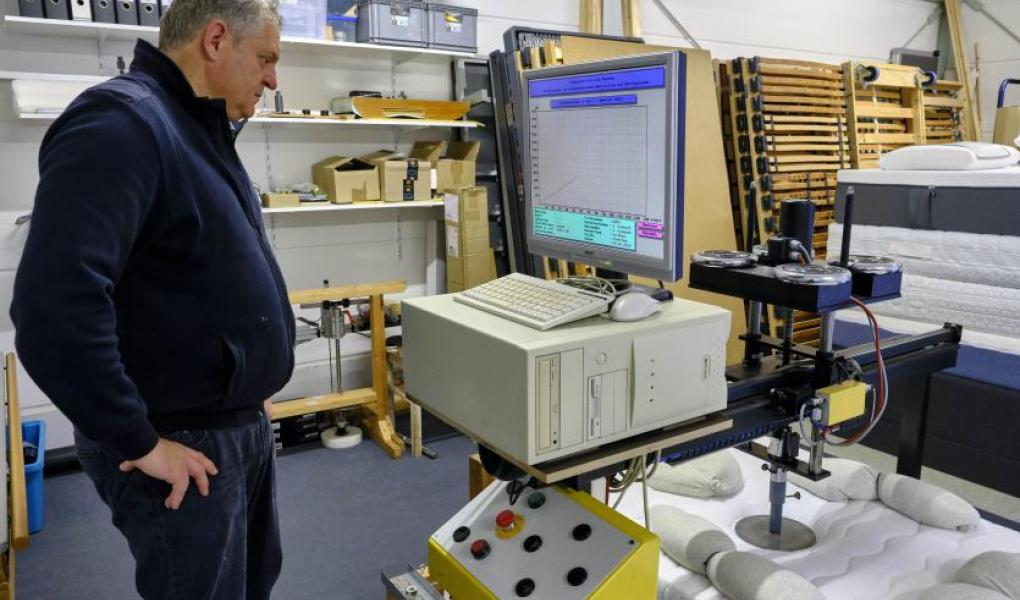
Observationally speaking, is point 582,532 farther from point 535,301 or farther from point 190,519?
point 190,519

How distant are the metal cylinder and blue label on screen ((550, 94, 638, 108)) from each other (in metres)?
0.62

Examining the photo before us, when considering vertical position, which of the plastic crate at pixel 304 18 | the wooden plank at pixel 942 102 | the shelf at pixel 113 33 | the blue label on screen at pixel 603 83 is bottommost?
the blue label on screen at pixel 603 83

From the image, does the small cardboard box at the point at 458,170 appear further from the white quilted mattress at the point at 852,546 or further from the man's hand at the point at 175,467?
the man's hand at the point at 175,467

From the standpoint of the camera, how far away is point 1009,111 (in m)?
5.37

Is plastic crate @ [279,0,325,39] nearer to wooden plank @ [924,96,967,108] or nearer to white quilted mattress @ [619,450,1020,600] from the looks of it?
white quilted mattress @ [619,450,1020,600]

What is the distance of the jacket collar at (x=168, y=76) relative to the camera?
1379 millimetres

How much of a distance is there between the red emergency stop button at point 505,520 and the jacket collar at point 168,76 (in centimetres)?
100

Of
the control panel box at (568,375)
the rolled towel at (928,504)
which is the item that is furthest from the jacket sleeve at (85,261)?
the rolled towel at (928,504)

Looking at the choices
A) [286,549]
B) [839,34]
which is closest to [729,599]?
[286,549]

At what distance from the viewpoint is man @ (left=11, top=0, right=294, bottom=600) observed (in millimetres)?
1145

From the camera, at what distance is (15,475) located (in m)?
2.54

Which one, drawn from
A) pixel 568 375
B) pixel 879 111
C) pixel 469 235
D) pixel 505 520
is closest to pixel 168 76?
pixel 568 375

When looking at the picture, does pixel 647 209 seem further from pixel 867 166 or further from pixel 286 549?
pixel 867 166

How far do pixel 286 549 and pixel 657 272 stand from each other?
203 cm
